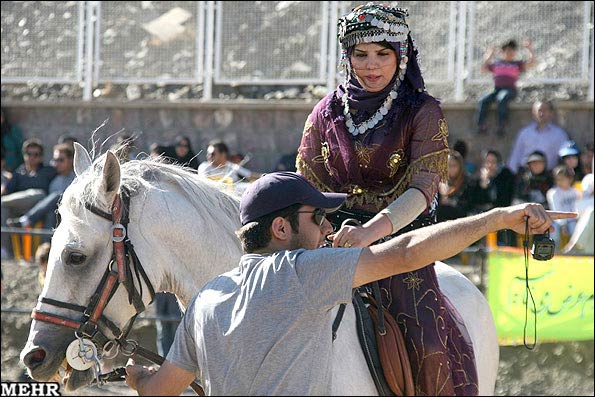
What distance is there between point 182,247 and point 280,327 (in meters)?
1.55

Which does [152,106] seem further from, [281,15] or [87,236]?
[87,236]

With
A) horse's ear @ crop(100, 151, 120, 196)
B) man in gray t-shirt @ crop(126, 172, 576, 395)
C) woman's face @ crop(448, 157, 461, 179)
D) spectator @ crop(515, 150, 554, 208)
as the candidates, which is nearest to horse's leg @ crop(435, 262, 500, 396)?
man in gray t-shirt @ crop(126, 172, 576, 395)

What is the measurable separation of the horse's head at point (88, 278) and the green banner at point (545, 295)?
5723 millimetres

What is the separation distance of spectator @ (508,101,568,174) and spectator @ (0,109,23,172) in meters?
6.35

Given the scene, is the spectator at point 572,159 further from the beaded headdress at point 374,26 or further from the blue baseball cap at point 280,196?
the blue baseball cap at point 280,196

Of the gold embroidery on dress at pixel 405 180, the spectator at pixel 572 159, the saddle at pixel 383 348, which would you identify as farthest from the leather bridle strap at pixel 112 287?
the spectator at pixel 572 159

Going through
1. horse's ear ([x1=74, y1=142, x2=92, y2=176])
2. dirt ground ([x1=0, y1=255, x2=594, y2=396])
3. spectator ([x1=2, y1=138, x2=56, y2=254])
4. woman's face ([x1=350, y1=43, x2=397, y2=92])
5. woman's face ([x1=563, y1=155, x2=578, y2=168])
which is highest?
woman's face ([x1=350, y1=43, x2=397, y2=92])

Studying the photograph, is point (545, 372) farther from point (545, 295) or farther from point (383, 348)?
point (383, 348)

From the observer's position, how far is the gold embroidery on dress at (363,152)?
4.50 meters

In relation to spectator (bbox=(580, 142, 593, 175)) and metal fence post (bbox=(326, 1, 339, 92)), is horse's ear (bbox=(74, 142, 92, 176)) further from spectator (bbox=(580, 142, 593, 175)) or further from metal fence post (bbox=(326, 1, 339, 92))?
metal fence post (bbox=(326, 1, 339, 92))

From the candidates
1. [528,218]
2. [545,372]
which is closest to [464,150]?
[545,372]

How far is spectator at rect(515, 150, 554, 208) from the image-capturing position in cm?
1154

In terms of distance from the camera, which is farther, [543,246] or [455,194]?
[455,194]

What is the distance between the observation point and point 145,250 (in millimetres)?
4879
